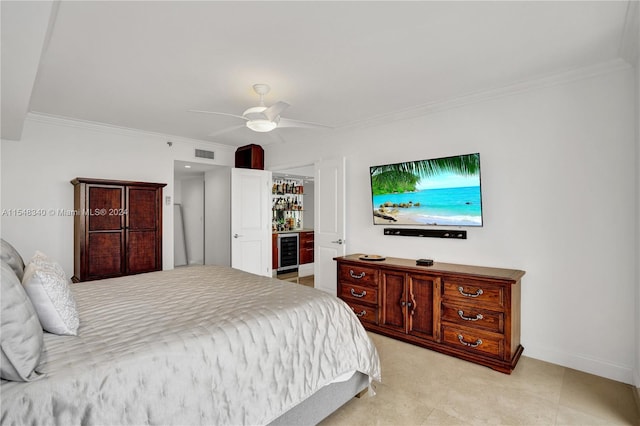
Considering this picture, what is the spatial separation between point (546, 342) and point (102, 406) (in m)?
3.39

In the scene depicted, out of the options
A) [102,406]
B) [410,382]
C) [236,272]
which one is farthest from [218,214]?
[102,406]

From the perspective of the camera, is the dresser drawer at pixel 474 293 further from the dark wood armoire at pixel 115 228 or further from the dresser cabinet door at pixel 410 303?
the dark wood armoire at pixel 115 228

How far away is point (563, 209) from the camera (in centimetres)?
285

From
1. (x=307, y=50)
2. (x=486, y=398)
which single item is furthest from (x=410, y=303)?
(x=307, y=50)

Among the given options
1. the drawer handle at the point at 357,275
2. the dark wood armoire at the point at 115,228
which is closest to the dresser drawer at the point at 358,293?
the drawer handle at the point at 357,275

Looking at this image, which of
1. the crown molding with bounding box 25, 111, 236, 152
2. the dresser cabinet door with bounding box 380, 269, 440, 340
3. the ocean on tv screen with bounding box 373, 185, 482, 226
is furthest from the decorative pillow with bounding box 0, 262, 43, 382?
the crown molding with bounding box 25, 111, 236, 152

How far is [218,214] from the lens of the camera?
5.71 m

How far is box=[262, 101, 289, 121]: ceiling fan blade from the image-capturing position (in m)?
2.65

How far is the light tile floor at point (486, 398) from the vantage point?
2.13m

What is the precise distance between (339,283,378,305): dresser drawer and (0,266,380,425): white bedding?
1233mm

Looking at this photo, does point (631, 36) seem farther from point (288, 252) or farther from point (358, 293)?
point (288, 252)

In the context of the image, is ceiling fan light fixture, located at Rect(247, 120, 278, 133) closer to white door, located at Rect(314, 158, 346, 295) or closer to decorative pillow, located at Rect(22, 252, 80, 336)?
white door, located at Rect(314, 158, 346, 295)

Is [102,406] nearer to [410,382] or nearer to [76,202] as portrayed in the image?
[410,382]

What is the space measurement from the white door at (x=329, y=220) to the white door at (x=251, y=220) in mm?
1168
